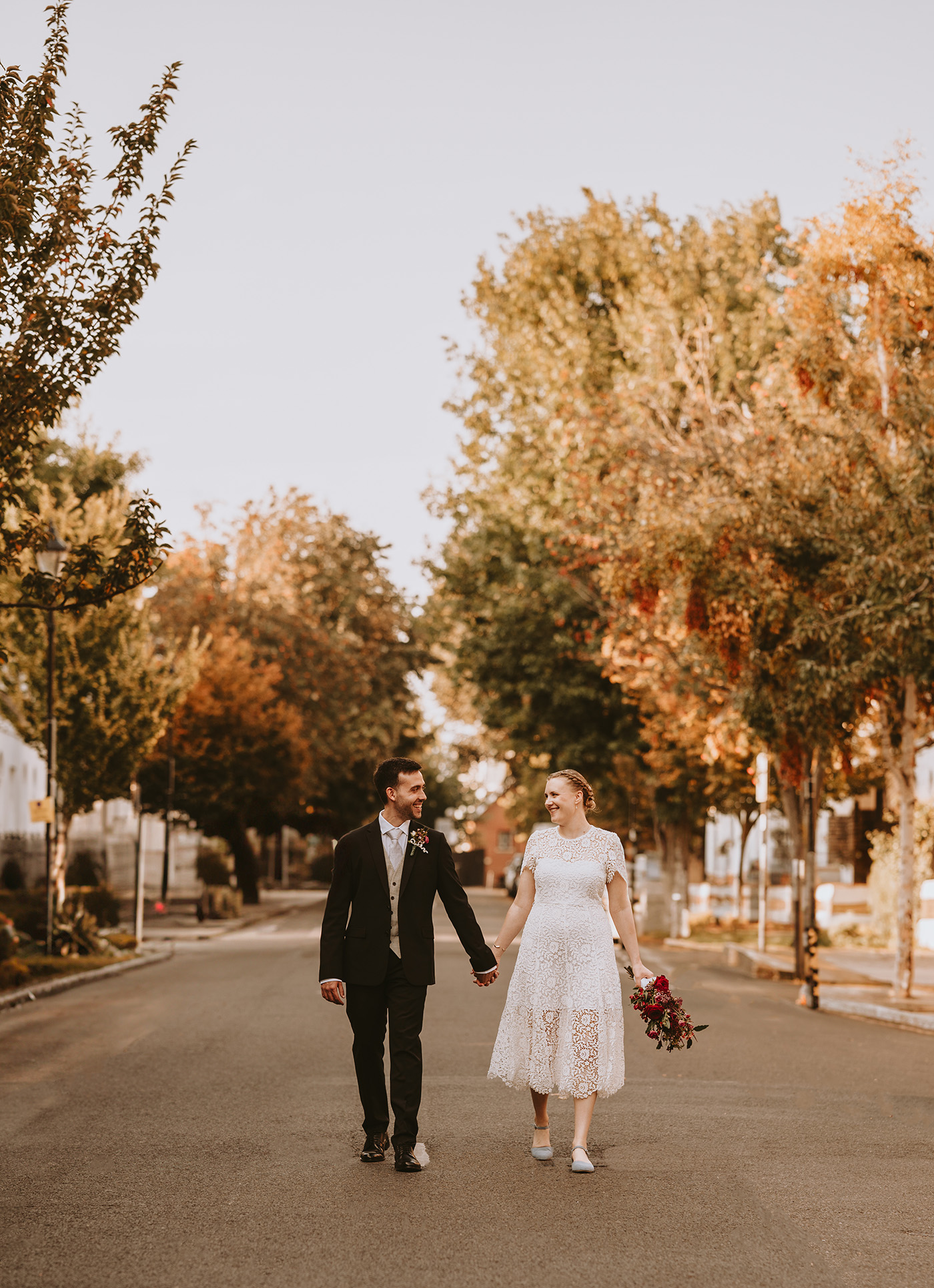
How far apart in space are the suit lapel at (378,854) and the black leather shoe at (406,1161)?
3.87 ft

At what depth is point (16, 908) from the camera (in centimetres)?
2611

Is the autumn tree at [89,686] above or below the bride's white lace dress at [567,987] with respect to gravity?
above

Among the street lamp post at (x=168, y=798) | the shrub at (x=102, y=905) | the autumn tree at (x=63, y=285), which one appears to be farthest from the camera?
the street lamp post at (x=168, y=798)

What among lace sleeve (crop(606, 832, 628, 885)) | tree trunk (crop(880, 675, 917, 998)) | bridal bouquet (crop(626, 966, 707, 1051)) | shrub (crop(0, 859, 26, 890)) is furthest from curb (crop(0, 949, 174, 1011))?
shrub (crop(0, 859, 26, 890))

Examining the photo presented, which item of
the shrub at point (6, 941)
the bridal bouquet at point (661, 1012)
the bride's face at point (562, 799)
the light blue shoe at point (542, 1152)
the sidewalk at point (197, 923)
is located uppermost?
the bride's face at point (562, 799)

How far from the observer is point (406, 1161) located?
24.4 ft

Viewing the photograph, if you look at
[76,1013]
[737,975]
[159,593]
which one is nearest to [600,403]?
[737,975]

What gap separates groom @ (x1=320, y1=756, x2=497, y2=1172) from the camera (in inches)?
296

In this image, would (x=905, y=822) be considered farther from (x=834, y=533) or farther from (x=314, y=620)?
(x=314, y=620)

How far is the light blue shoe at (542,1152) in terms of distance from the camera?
7.75m

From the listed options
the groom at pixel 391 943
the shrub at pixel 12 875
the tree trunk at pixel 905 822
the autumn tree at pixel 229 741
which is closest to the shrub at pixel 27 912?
the shrub at pixel 12 875

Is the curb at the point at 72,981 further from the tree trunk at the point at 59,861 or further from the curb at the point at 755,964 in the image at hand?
the curb at the point at 755,964

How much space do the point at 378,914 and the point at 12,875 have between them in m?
32.1

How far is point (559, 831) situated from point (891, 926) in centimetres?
2415
